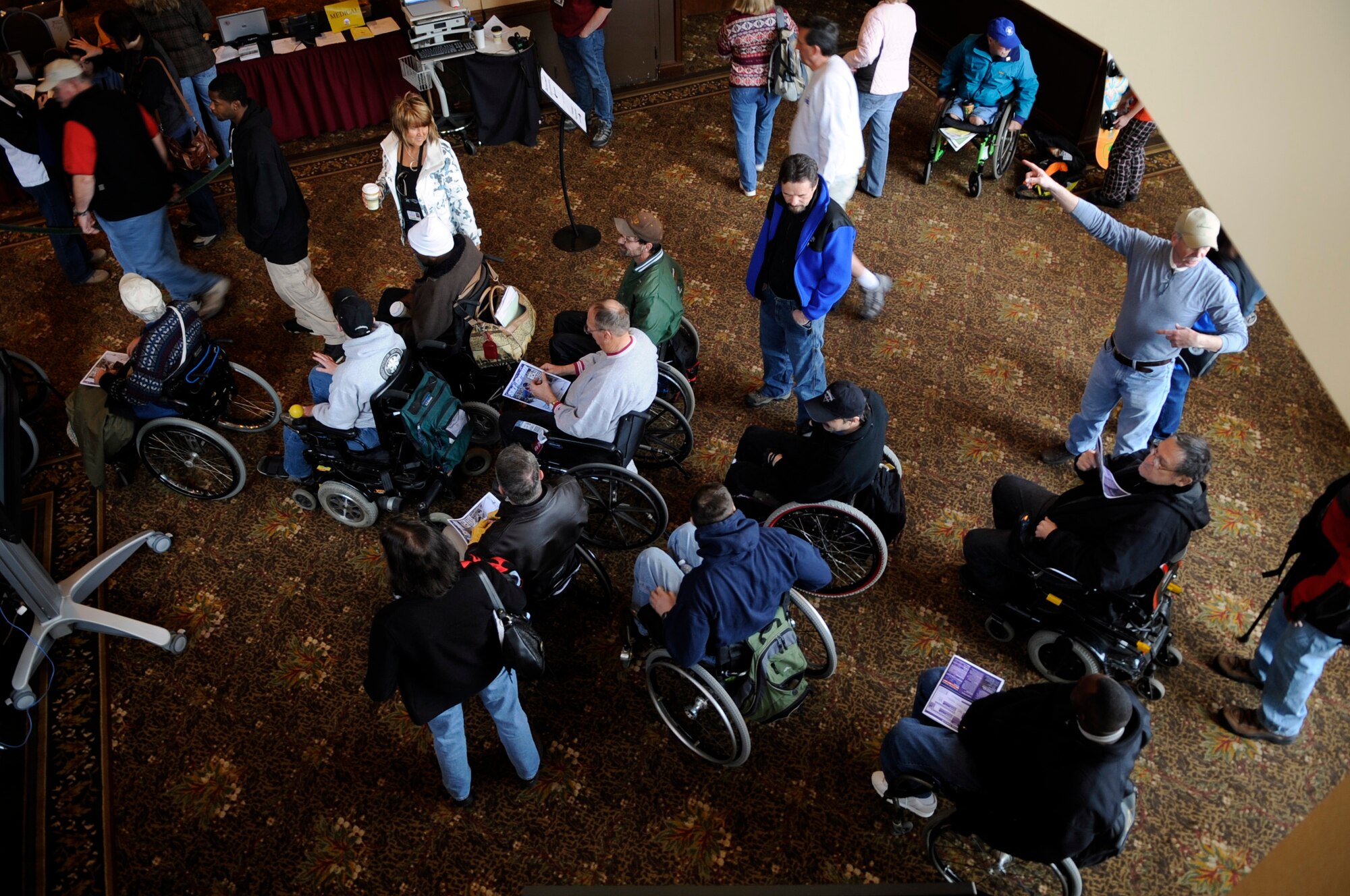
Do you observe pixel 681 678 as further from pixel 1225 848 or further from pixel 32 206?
pixel 32 206

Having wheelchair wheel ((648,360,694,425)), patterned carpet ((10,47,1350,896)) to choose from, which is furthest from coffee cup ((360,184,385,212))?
wheelchair wheel ((648,360,694,425))

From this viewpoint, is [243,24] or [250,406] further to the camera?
[243,24]

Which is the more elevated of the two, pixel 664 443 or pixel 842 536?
pixel 842 536

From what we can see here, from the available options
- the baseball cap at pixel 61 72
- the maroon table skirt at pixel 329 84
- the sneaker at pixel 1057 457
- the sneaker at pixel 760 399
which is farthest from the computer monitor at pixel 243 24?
the sneaker at pixel 1057 457

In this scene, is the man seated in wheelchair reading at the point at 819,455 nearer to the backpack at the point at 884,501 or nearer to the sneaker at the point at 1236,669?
the backpack at the point at 884,501

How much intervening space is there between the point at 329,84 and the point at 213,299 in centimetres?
238

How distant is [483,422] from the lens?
4.57 m

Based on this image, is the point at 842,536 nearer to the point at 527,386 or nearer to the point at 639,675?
the point at 639,675

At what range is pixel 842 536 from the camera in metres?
3.81

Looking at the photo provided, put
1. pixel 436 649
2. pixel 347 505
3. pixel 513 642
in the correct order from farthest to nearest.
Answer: pixel 347 505 → pixel 513 642 → pixel 436 649

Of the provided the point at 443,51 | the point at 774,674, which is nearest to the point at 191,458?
the point at 774,674

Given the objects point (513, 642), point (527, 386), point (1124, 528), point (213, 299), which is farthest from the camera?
point (213, 299)

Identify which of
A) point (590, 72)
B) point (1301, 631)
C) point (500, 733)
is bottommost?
point (500, 733)

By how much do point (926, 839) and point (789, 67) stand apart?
4655 millimetres
